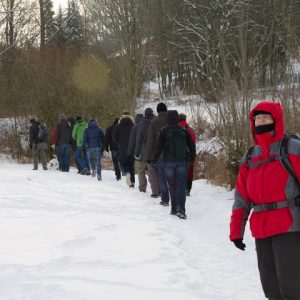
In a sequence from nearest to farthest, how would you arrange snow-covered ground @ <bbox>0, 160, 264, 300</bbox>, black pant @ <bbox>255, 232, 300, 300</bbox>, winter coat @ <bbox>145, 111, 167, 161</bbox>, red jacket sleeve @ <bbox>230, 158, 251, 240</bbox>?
black pant @ <bbox>255, 232, 300, 300</bbox>, red jacket sleeve @ <bbox>230, 158, 251, 240</bbox>, snow-covered ground @ <bbox>0, 160, 264, 300</bbox>, winter coat @ <bbox>145, 111, 167, 161</bbox>

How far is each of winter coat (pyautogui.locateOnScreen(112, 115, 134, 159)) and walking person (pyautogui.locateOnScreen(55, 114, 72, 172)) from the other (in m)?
3.95

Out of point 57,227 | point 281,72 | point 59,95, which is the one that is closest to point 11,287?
point 57,227

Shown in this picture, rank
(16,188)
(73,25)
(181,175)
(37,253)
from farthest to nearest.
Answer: (73,25)
(16,188)
(181,175)
(37,253)

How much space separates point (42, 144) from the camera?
18000 mm

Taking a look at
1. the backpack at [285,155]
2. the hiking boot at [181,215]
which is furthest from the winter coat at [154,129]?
the backpack at [285,155]

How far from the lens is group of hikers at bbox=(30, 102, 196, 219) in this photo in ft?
29.2

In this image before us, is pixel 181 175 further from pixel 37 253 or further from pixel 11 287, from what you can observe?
pixel 11 287

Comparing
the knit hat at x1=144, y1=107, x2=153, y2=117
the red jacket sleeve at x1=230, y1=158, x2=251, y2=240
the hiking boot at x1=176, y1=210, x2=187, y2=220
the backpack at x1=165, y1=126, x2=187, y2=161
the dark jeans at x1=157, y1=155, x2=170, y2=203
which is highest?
the knit hat at x1=144, y1=107, x2=153, y2=117

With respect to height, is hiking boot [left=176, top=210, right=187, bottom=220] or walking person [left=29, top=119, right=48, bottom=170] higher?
walking person [left=29, top=119, right=48, bottom=170]

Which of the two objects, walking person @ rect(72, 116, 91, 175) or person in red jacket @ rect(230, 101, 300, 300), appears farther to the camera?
walking person @ rect(72, 116, 91, 175)

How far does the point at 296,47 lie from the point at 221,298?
8504 millimetres

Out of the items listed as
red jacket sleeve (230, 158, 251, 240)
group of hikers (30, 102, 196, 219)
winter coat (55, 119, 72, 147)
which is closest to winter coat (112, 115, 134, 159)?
group of hikers (30, 102, 196, 219)

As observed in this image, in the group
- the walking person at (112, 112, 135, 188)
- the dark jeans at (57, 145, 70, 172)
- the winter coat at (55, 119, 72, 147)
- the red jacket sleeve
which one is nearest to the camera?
the red jacket sleeve

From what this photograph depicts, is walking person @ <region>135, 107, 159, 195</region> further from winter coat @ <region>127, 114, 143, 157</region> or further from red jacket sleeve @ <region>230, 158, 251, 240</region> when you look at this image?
red jacket sleeve @ <region>230, 158, 251, 240</region>
